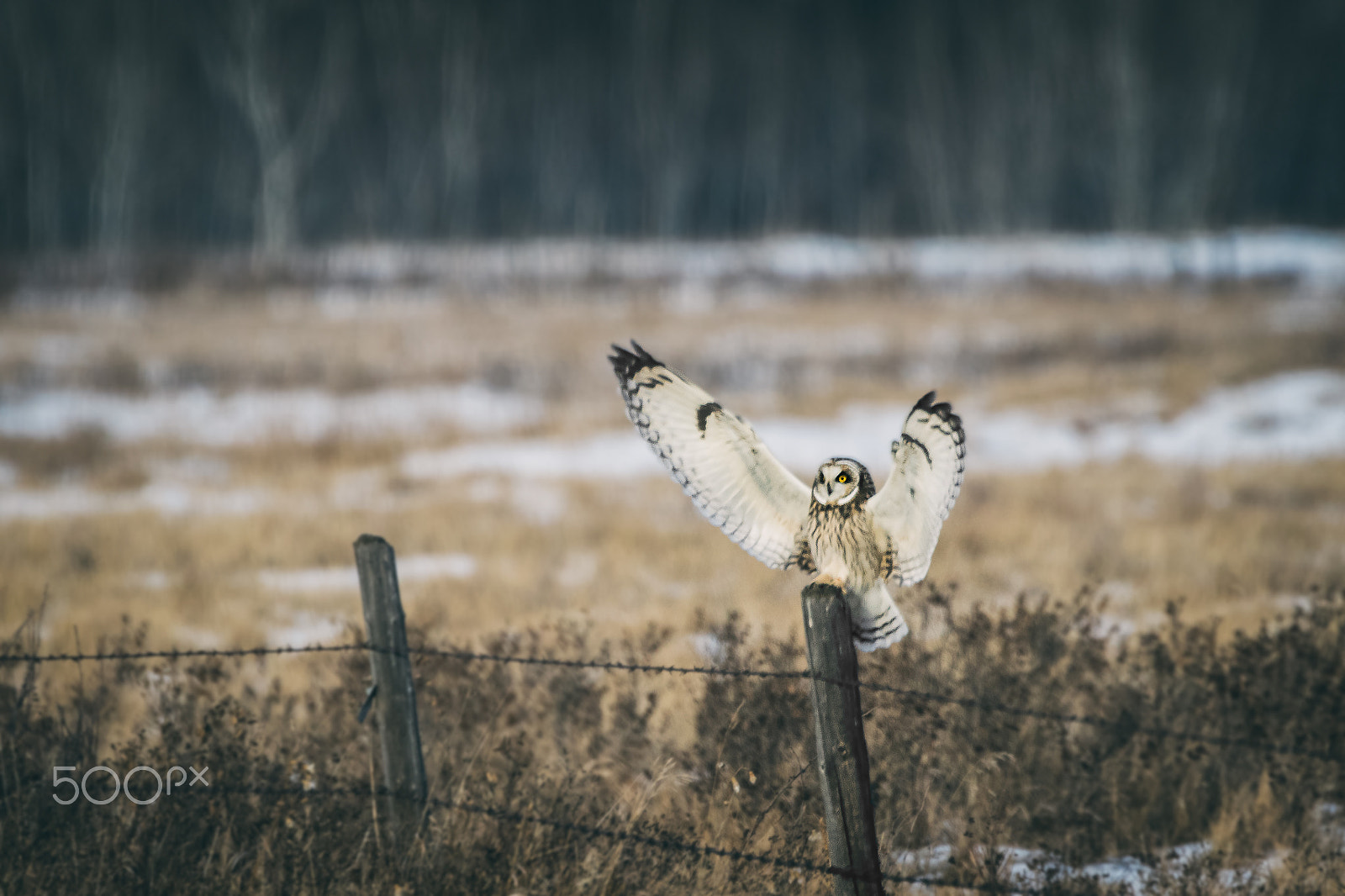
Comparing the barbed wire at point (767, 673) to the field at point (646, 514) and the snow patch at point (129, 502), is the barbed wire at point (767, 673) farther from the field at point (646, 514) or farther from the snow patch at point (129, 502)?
the snow patch at point (129, 502)

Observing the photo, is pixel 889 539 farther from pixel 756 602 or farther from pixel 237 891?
pixel 756 602

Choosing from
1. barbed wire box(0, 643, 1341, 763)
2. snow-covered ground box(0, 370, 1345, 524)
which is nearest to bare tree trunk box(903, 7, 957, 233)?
snow-covered ground box(0, 370, 1345, 524)

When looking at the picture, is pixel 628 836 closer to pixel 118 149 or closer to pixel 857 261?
pixel 857 261

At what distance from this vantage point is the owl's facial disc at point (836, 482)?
2762mm

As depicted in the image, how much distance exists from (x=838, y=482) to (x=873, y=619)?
412mm

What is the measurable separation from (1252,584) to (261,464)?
11299 mm

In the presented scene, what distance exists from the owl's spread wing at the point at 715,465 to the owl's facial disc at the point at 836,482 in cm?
22

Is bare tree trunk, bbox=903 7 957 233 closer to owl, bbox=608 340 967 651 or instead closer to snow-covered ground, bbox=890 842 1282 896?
snow-covered ground, bbox=890 842 1282 896

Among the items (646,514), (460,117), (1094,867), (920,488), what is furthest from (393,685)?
(460,117)

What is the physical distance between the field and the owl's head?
3.73ft

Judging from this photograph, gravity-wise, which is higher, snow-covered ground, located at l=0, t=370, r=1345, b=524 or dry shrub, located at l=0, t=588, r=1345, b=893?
snow-covered ground, located at l=0, t=370, r=1345, b=524

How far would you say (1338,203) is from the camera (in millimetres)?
32906

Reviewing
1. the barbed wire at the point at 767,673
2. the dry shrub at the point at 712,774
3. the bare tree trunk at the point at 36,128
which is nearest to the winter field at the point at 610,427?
the dry shrub at the point at 712,774

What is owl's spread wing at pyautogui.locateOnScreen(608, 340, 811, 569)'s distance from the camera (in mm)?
3039
